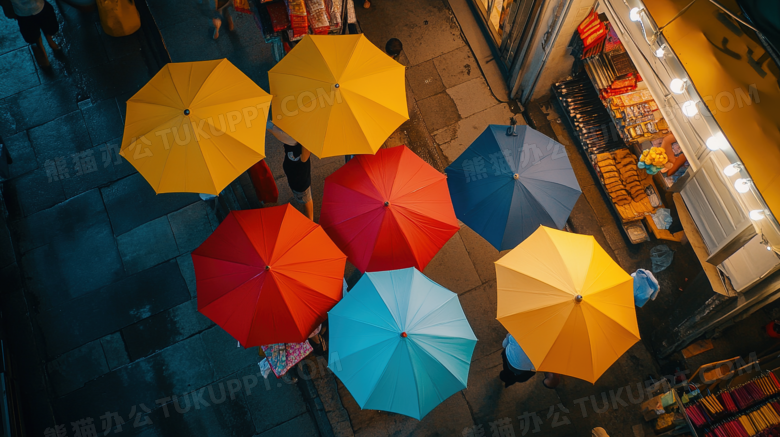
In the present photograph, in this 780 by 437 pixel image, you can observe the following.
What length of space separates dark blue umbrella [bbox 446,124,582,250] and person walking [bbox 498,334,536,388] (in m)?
1.33

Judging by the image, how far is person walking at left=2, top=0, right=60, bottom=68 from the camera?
8.03 metres

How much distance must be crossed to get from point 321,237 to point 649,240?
19.5 feet

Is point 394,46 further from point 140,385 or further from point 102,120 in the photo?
point 140,385

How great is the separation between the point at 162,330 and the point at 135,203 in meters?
2.34

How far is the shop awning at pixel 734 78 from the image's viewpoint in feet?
17.3

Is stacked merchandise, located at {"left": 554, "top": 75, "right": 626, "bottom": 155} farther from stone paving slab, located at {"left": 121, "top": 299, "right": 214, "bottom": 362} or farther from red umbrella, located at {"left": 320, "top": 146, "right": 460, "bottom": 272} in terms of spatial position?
stone paving slab, located at {"left": 121, "top": 299, "right": 214, "bottom": 362}

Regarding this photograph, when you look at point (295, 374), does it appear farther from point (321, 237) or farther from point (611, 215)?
point (611, 215)

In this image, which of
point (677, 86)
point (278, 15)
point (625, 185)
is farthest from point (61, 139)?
point (625, 185)

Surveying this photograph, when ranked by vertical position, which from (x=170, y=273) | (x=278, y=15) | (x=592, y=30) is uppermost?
(x=278, y=15)

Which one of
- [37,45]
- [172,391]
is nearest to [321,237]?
[172,391]

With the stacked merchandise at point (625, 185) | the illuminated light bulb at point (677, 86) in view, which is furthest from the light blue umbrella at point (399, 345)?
the stacked merchandise at point (625, 185)

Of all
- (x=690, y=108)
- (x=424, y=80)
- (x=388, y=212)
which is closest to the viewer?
(x=690, y=108)

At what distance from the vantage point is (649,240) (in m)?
8.22

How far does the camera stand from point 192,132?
5621 mm
